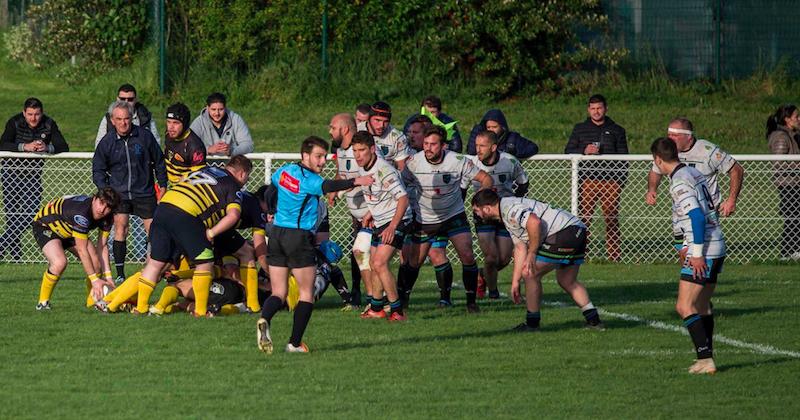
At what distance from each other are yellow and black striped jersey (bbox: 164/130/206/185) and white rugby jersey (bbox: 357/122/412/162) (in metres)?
2.03

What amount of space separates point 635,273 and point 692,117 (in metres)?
10.3

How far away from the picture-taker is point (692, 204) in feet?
32.5

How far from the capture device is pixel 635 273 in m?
16.2

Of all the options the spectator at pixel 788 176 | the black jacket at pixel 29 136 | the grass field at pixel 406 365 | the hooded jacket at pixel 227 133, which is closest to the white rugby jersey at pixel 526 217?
the grass field at pixel 406 365

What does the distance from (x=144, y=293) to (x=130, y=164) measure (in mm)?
2441

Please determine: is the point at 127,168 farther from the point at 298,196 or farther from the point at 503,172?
the point at 298,196

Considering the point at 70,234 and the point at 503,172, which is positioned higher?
the point at 503,172

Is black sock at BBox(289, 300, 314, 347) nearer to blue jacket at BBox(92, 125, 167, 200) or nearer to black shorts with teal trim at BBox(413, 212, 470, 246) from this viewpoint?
black shorts with teal trim at BBox(413, 212, 470, 246)

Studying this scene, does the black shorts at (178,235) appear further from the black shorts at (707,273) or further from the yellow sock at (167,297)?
the black shorts at (707,273)

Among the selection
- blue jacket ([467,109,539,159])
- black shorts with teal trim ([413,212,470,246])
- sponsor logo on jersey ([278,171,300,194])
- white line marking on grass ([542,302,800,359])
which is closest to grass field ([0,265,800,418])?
white line marking on grass ([542,302,800,359])

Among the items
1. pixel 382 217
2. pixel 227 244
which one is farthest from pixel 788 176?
pixel 227 244

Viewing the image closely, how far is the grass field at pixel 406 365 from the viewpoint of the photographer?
345 inches

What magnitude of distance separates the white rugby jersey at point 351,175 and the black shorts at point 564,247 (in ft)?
6.92

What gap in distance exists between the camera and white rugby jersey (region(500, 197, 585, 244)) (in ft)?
37.6
